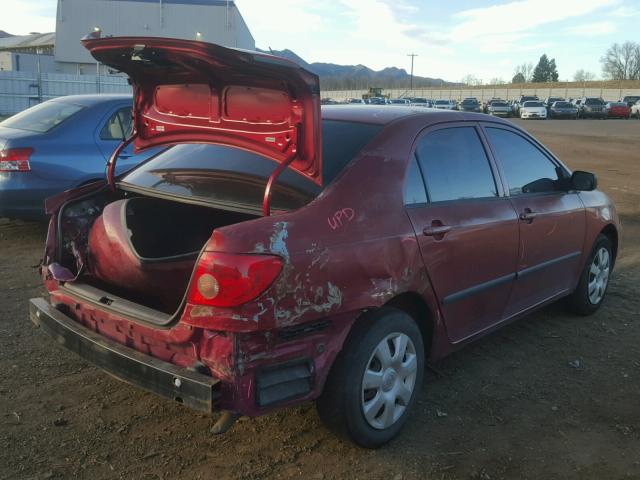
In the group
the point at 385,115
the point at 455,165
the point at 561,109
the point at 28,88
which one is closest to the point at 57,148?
the point at 385,115

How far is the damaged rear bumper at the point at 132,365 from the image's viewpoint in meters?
2.54

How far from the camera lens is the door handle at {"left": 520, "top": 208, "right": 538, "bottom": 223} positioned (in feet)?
13.3

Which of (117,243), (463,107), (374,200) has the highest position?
(463,107)

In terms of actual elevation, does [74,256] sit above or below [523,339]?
above

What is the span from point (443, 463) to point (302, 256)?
1.28 metres

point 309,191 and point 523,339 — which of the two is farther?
point 523,339

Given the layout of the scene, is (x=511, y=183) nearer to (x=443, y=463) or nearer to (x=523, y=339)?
(x=523, y=339)

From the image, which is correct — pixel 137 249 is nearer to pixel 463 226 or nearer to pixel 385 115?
pixel 385 115

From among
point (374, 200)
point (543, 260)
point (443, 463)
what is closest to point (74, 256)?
point (374, 200)

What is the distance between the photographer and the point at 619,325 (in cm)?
505

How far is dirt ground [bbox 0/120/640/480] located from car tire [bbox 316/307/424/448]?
15cm

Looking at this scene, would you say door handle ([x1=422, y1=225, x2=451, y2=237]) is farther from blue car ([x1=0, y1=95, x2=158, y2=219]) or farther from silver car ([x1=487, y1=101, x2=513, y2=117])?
silver car ([x1=487, y1=101, x2=513, y2=117])

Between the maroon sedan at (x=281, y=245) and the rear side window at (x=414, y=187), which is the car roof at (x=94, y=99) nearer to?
the maroon sedan at (x=281, y=245)

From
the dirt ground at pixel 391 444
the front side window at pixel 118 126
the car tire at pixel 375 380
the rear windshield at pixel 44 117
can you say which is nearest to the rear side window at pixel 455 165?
the car tire at pixel 375 380
